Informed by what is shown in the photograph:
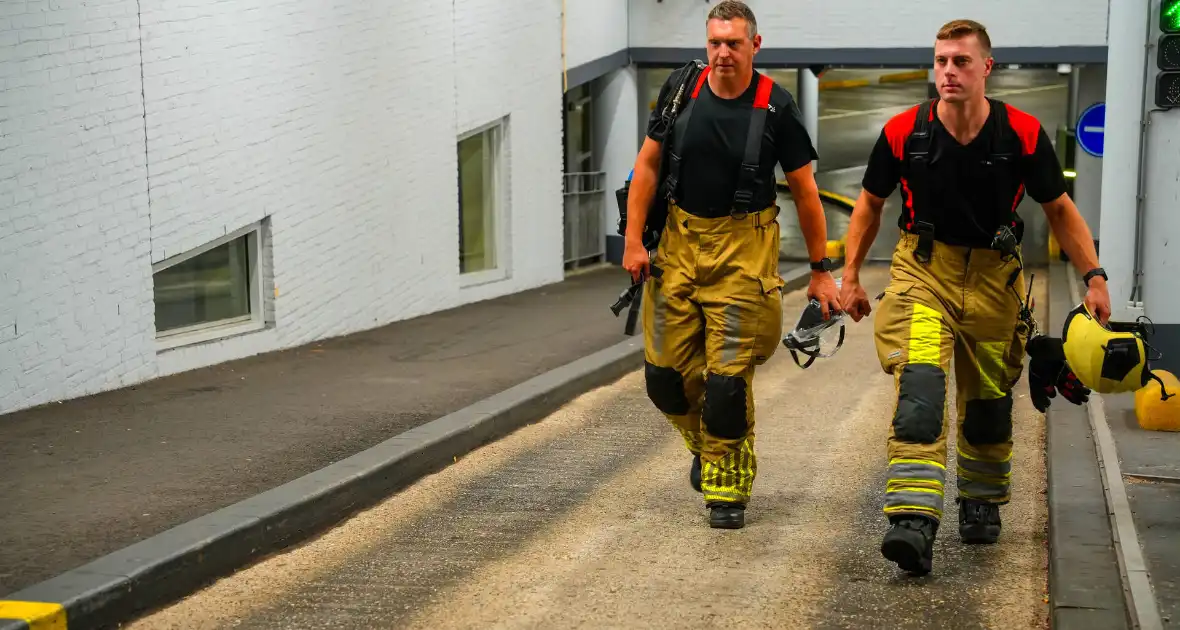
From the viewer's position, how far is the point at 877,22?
20.6 m

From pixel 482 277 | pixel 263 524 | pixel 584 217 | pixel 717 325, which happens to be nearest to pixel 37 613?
pixel 263 524

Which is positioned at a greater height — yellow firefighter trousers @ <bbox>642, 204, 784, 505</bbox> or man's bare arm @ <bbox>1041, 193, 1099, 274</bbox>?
man's bare arm @ <bbox>1041, 193, 1099, 274</bbox>

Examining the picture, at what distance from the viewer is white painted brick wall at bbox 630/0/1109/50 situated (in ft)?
66.4

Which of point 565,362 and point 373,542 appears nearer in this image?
point 373,542

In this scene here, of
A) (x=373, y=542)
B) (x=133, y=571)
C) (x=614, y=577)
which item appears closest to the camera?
(x=133, y=571)

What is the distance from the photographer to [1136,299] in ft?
30.7

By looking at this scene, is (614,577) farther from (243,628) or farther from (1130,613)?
(1130,613)

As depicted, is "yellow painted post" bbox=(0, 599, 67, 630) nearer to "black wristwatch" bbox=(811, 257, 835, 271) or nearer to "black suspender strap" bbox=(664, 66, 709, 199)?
"black suspender strap" bbox=(664, 66, 709, 199)

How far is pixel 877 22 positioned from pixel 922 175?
50.5 ft

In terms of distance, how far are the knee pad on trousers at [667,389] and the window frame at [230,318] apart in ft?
15.7

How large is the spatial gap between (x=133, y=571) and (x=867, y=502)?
335cm

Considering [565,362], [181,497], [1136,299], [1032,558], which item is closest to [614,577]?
[1032,558]

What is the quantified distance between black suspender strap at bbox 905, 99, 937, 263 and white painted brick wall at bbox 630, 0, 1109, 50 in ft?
48.9

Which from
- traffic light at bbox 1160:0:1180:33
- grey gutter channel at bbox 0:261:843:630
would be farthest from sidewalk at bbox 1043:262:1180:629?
grey gutter channel at bbox 0:261:843:630
